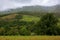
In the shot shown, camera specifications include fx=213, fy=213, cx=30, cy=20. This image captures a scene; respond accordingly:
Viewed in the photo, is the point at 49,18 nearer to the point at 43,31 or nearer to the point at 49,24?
the point at 49,24

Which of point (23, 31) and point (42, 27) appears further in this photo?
point (42, 27)

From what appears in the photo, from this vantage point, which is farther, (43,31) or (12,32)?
(43,31)

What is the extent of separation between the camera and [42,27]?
53.0 meters

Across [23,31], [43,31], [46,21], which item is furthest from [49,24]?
[23,31]

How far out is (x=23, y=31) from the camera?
48.4 metres

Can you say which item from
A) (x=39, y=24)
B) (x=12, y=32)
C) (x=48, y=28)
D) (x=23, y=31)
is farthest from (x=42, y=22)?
(x=12, y=32)

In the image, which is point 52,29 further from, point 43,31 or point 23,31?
point 23,31

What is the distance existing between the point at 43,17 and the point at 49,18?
68.0 inches

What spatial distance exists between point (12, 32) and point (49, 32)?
8.88 metres

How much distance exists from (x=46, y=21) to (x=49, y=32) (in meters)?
5.62

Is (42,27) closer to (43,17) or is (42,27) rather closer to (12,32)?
(43,17)

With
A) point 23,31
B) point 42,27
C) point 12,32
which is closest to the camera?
point 12,32

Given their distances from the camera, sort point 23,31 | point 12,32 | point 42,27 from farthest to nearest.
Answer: point 42,27, point 23,31, point 12,32

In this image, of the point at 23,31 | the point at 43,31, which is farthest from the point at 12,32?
the point at 43,31
